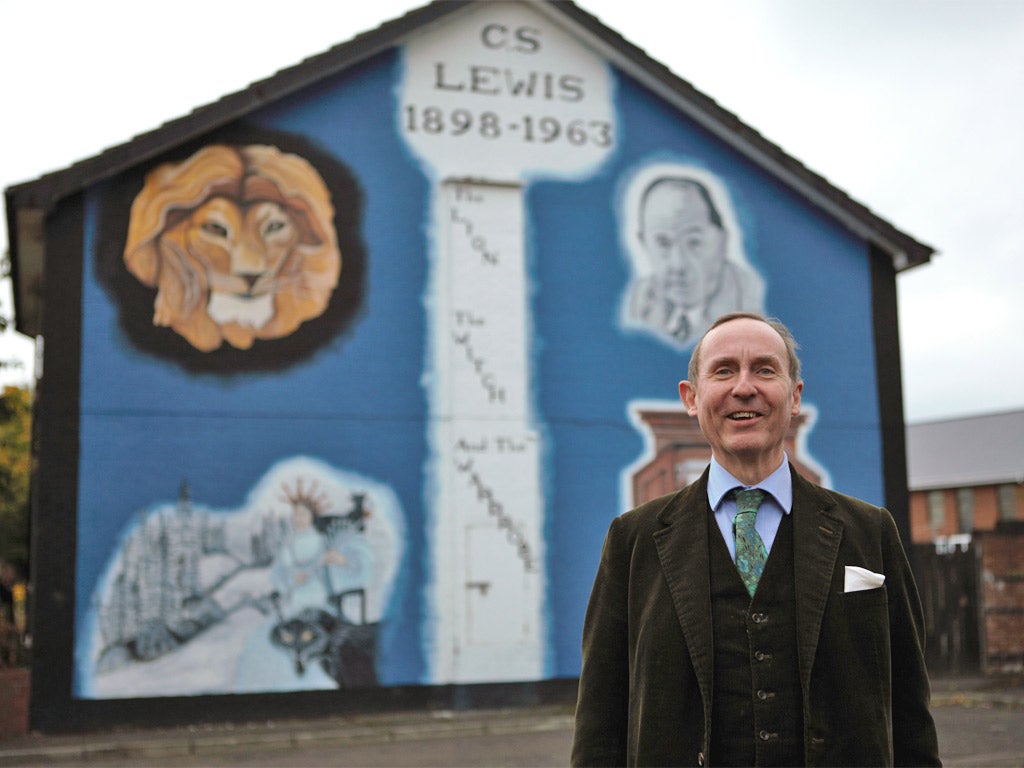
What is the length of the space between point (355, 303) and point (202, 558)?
3413mm

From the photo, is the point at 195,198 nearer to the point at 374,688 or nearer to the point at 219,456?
the point at 219,456

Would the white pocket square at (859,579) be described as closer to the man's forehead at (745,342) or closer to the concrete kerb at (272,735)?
the man's forehead at (745,342)

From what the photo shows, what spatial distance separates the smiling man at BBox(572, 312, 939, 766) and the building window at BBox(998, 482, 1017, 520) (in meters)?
37.2

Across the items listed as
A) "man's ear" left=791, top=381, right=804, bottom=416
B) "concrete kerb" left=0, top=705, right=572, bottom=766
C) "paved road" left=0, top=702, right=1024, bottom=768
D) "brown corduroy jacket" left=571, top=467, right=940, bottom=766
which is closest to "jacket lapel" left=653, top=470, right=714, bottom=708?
"brown corduroy jacket" left=571, top=467, right=940, bottom=766

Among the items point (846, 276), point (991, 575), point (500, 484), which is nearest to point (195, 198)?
point (500, 484)

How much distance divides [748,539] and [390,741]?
1032 centimetres

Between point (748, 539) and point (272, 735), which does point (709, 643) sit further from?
point (272, 735)

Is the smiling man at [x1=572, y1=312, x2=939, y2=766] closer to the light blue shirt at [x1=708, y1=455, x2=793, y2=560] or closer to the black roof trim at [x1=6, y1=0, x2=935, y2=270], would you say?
the light blue shirt at [x1=708, y1=455, x2=793, y2=560]

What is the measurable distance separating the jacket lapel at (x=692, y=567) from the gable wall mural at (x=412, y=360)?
1098 cm

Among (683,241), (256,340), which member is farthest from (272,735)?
(683,241)

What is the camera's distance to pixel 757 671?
9.12 feet

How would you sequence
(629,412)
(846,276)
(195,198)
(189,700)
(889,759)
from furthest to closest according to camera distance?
(846,276) < (629,412) < (195,198) < (189,700) < (889,759)

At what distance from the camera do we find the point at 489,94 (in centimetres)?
1529

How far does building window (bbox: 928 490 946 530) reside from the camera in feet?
131
